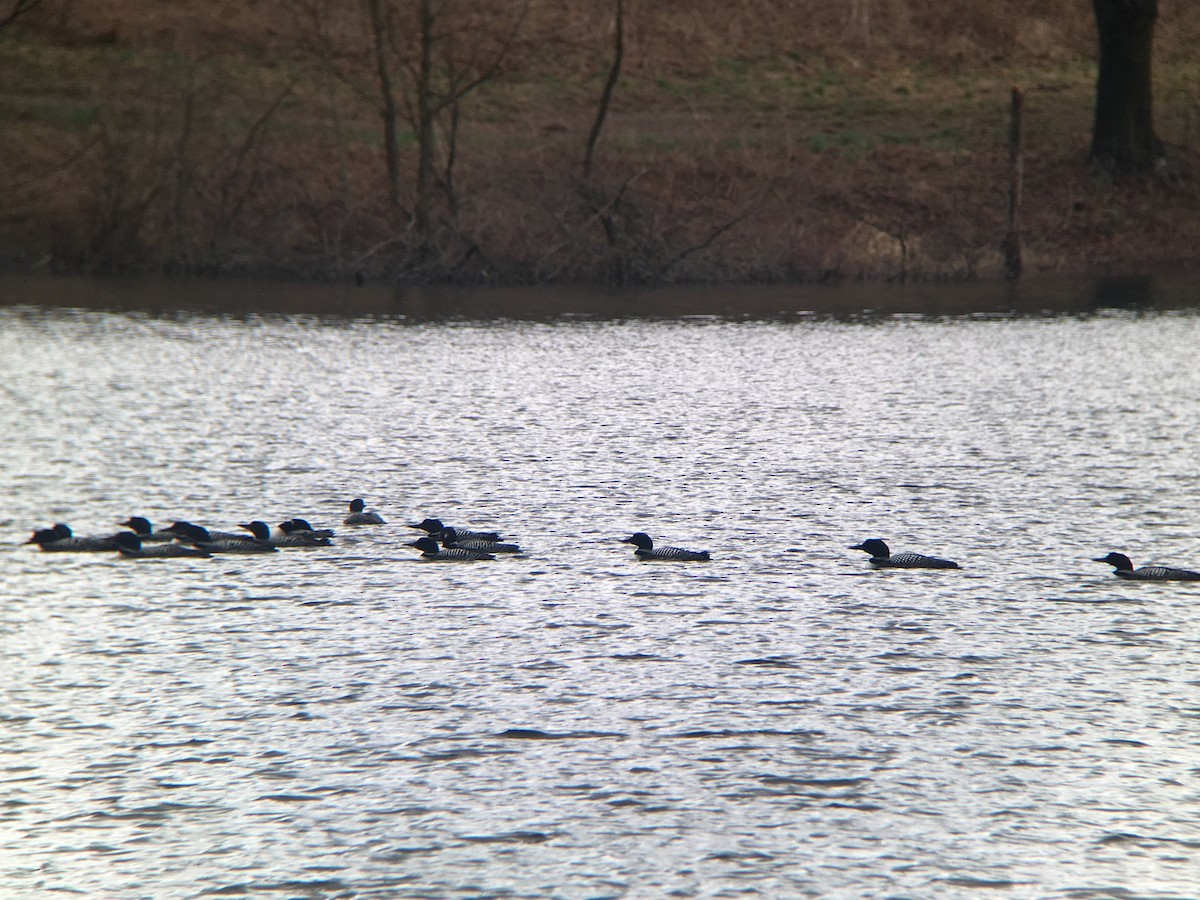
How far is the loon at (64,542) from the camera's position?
351 inches

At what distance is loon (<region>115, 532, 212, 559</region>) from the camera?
8789 millimetres

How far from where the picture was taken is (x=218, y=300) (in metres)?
24.8

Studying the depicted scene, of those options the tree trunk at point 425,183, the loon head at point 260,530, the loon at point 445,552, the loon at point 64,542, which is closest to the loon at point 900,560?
the loon at point 445,552

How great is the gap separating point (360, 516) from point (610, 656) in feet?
10.00

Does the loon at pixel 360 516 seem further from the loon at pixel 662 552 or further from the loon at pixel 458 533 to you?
the loon at pixel 662 552

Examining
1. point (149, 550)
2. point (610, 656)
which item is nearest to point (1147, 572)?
point (610, 656)

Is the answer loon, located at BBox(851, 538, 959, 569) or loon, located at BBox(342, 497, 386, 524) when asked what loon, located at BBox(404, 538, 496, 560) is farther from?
loon, located at BBox(851, 538, 959, 569)

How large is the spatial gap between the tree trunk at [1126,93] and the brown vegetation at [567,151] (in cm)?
74

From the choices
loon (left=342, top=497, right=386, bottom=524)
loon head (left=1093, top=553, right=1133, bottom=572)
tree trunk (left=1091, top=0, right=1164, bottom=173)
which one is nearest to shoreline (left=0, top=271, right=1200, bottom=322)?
tree trunk (left=1091, top=0, right=1164, bottom=173)

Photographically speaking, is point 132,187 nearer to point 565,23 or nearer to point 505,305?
point 505,305

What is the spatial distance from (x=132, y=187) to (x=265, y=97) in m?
10.7

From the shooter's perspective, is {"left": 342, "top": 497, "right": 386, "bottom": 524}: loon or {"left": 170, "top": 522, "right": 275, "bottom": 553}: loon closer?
{"left": 170, "top": 522, "right": 275, "bottom": 553}: loon

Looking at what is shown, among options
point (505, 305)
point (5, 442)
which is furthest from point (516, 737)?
point (505, 305)

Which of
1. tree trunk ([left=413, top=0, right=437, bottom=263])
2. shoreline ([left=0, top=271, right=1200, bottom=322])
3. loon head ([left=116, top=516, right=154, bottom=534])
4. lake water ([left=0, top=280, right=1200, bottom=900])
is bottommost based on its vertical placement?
lake water ([left=0, top=280, right=1200, bottom=900])
